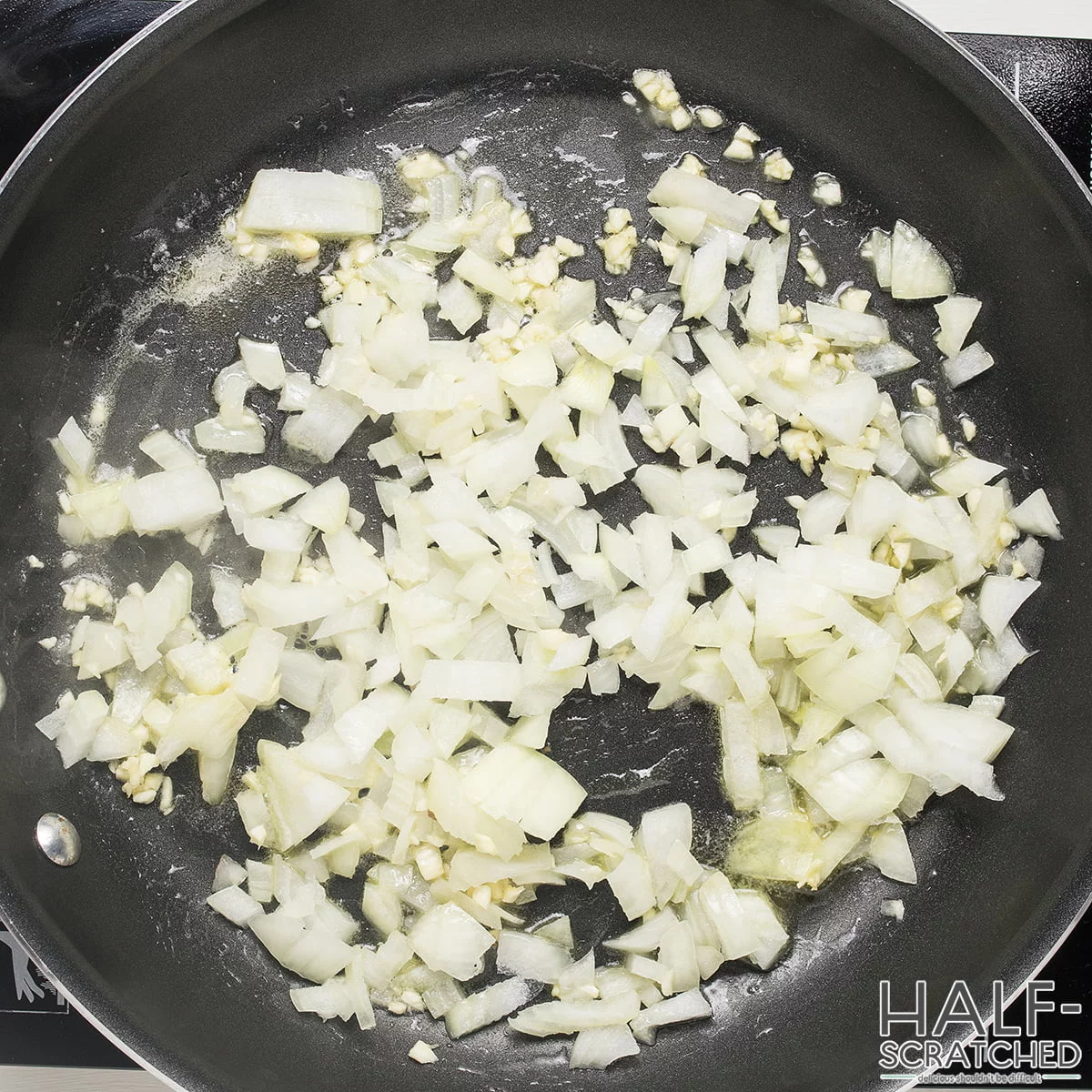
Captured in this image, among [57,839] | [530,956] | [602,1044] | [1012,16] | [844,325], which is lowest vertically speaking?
[602,1044]

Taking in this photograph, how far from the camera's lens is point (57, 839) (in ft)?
3.94

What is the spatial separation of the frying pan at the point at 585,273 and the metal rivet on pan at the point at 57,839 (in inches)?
0.6

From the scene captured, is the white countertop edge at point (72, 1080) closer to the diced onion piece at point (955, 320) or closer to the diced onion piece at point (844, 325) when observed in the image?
the diced onion piece at point (844, 325)

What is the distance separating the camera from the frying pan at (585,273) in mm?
1194

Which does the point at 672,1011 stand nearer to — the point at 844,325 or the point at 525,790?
the point at 525,790

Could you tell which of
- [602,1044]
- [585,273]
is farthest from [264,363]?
[602,1044]

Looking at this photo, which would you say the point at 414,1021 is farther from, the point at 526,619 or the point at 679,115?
the point at 679,115

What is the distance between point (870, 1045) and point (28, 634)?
1.22 m

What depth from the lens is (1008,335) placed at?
1.25 meters

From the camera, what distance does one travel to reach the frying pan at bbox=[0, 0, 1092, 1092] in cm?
119

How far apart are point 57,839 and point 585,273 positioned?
1.00m

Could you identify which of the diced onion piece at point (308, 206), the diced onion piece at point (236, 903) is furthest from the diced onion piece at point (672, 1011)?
the diced onion piece at point (308, 206)

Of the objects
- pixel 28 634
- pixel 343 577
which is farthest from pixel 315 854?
pixel 28 634

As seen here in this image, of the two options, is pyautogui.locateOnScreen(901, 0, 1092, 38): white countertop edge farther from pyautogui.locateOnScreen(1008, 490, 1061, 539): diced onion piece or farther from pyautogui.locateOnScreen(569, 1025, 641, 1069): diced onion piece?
pyautogui.locateOnScreen(569, 1025, 641, 1069): diced onion piece
